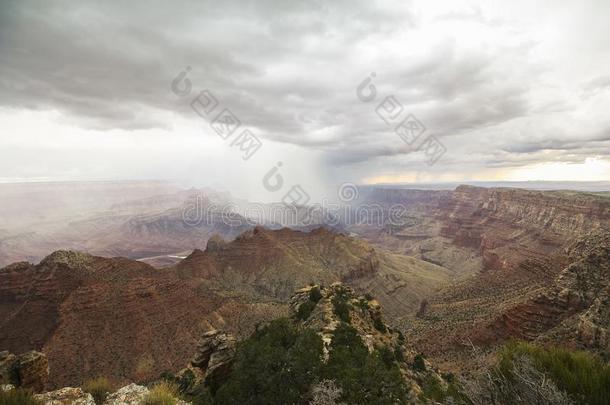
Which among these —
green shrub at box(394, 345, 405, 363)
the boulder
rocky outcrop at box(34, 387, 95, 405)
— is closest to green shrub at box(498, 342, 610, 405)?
the boulder

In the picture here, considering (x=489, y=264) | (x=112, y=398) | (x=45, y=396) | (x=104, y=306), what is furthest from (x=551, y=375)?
(x=489, y=264)

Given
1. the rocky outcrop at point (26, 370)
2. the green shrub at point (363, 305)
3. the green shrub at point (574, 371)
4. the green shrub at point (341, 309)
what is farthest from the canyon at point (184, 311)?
the green shrub at point (574, 371)

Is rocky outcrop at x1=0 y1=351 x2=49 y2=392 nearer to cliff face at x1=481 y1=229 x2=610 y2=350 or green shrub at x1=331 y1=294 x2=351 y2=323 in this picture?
green shrub at x1=331 y1=294 x2=351 y2=323

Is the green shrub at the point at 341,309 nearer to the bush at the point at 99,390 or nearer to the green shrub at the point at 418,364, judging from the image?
the green shrub at the point at 418,364

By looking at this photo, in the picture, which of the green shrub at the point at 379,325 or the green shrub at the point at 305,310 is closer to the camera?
the green shrub at the point at 305,310

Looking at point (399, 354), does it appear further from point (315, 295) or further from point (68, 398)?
point (68, 398)

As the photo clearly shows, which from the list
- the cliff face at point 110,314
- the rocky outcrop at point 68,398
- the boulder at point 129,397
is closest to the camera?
the rocky outcrop at point 68,398
